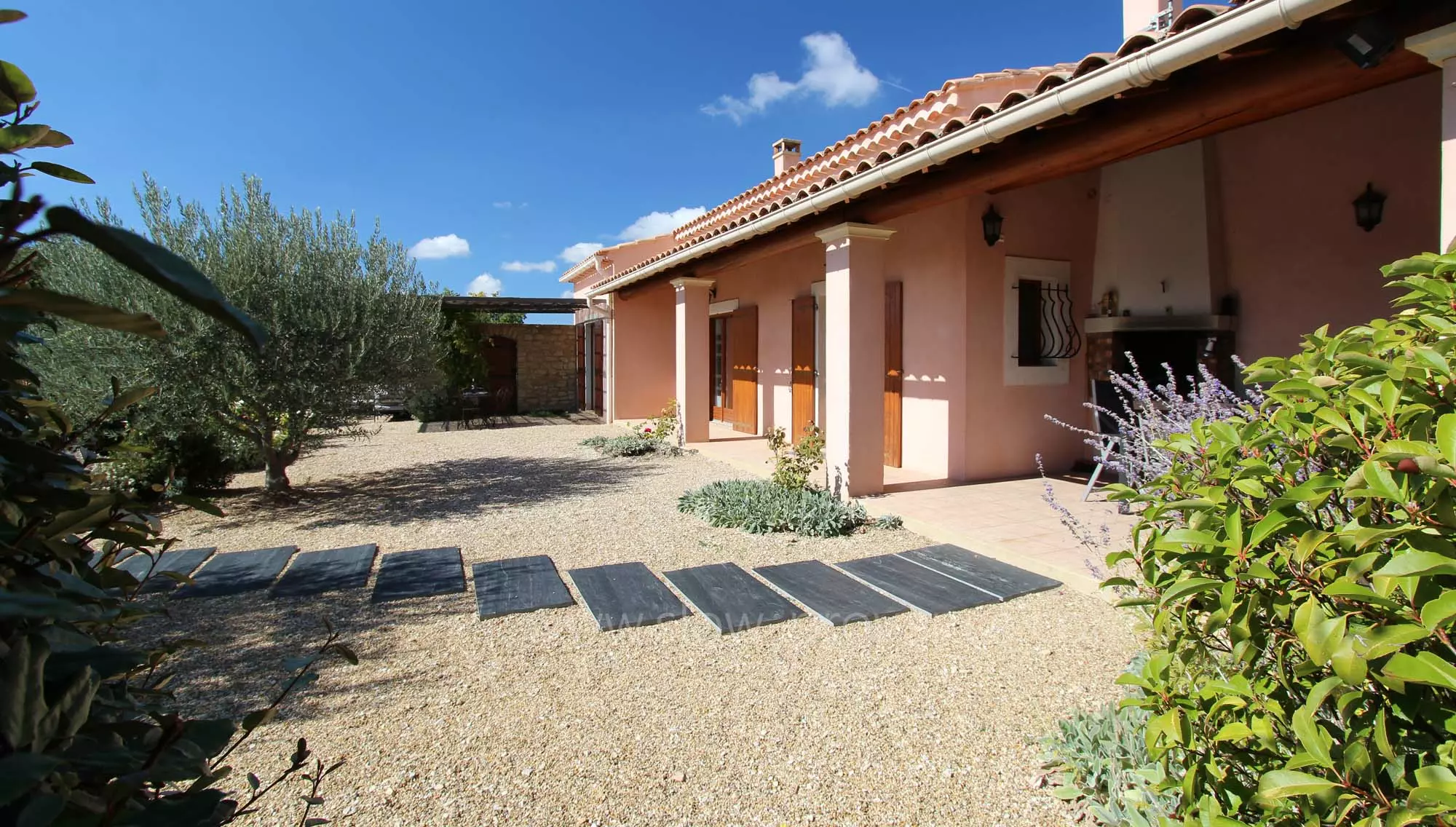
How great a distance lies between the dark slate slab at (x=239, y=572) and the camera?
15.9 feet

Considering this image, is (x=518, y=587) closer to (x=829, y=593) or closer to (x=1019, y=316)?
(x=829, y=593)

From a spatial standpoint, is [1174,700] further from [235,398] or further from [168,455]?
[168,455]

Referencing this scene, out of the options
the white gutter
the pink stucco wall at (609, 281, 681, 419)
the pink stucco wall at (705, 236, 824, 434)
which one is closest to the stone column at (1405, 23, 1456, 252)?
the white gutter

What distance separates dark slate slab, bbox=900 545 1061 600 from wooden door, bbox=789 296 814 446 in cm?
465

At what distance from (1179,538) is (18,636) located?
5.72 feet

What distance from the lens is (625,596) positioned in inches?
182

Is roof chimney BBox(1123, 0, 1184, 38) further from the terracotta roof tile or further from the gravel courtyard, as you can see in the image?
the gravel courtyard

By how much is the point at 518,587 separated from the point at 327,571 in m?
1.52

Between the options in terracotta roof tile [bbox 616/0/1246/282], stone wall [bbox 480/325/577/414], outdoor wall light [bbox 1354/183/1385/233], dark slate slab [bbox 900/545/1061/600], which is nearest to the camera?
terracotta roof tile [bbox 616/0/1246/282]

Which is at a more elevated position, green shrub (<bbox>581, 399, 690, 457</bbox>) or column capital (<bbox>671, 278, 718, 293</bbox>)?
column capital (<bbox>671, 278, 718, 293</bbox>)

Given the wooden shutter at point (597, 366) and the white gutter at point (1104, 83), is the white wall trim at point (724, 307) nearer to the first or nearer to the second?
the wooden shutter at point (597, 366)

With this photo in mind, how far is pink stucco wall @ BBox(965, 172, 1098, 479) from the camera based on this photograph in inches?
296

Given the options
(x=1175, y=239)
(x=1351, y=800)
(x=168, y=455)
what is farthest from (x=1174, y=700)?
(x=168, y=455)

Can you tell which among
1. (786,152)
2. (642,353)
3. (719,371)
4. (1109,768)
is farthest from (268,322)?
(786,152)
